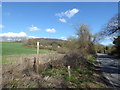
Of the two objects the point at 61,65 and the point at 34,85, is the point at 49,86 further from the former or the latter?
the point at 61,65

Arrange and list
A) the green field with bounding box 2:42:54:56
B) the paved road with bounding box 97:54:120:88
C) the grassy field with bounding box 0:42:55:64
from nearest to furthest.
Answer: the paved road with bounding box 97:54:120:88
the grassy field with bounding box 0:42:55:64
the green field with bounding box 2:42:54:56

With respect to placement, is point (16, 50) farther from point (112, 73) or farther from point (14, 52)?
point (112, 73)

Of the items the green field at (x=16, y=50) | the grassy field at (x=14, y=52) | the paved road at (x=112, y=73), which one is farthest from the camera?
the green field at (x=16, y=50)

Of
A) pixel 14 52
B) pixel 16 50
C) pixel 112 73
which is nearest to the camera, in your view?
pixel 112 73

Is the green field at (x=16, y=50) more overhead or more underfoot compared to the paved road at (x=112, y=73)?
more overhead

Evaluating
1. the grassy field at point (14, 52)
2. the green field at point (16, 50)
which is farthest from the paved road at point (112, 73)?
the green field at point (16, 50)

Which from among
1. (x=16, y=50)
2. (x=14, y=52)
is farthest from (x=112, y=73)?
(x=16, y=50)

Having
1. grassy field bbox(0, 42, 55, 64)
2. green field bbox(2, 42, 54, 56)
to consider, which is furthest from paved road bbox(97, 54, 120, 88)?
green field bbox(2, 42, 54, 56)

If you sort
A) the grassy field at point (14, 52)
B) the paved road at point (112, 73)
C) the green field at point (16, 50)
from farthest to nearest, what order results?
the green field at point (16, 50) → the grassy field at point (14, 52) → the paved road at point (112, 73)

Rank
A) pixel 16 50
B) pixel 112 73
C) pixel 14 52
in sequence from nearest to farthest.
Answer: pixel 112 73 → pixel 14 52 → pixel 16 50

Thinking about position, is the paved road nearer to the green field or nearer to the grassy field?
the grassy field

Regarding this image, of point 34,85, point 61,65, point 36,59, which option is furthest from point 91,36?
point 34,85

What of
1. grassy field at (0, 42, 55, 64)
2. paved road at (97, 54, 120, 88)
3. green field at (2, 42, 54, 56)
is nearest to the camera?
paved road at (97, 54, 120, 88)

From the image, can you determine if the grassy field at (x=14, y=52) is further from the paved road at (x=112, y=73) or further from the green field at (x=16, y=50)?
the paved road at (x=112, y=73)
